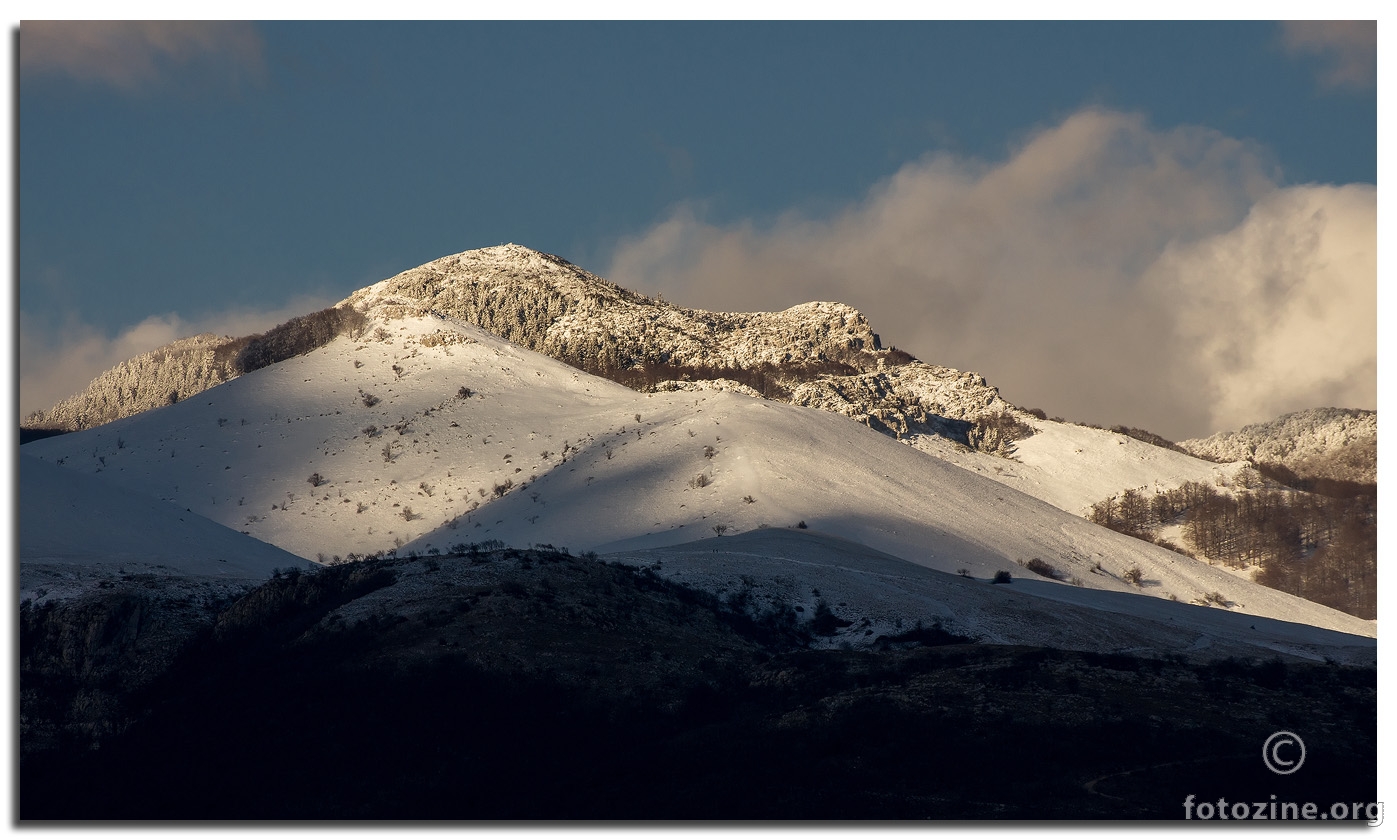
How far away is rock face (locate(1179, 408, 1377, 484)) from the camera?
397ft

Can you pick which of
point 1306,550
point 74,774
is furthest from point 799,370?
point 74,774

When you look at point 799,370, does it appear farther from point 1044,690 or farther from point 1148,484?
point 1044,690

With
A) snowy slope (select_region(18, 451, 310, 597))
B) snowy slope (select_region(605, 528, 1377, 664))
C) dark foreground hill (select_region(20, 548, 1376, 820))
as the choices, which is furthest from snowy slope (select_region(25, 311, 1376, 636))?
dark foreground hill (select_region(20, 548, 1376, 820))

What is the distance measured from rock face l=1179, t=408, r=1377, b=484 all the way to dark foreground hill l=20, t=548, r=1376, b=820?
288 feet

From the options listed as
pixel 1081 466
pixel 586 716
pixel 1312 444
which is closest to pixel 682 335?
pixel 1081 466

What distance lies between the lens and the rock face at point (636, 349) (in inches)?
4294

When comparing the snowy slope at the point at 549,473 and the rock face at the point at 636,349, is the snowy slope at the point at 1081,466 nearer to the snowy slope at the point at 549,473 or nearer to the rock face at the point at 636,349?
the rock face at the point at 636,349

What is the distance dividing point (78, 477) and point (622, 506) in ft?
73.8

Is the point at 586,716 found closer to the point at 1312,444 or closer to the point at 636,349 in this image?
the point at 636,349

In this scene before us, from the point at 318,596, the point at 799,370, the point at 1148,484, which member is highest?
the point at 799,370

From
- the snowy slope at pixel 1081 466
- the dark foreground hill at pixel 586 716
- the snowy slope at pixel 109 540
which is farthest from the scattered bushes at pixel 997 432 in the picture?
the dark foreground hill at pixel 586 716

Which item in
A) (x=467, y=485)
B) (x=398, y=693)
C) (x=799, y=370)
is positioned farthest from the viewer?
(x=799, y=370)

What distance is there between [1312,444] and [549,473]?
414 feet

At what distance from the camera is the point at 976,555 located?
176ft
